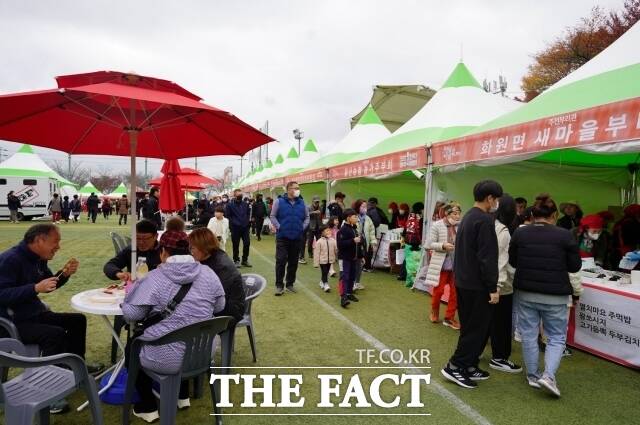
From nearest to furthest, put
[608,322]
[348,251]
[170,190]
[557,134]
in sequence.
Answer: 1. [608,322]
2. [557,134]
3. [348,251]
4. [170,190]

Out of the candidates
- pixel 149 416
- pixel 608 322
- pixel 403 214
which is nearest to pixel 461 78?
pixel 403 214

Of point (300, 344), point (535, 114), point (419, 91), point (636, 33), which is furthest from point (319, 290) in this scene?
point (419, 91)

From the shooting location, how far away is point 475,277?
3.58m

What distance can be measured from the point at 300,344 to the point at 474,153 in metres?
3.83

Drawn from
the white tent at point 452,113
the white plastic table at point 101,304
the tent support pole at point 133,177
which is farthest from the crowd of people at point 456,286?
the white tent at point 452,113

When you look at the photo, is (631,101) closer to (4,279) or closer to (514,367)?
(514,367)

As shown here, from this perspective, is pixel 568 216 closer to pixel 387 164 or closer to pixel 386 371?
pixel 387 164

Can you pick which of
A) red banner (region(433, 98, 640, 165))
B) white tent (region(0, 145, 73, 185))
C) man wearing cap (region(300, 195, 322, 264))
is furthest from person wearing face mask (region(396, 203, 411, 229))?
white tent (region(0, 145, 73, 185))

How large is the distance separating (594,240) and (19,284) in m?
6.50

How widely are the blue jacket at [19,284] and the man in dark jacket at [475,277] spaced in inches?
138

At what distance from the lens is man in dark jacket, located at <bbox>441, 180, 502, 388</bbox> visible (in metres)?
3.48

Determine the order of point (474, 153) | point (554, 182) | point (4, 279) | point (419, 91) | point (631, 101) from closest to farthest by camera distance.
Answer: point (4, 279)
point (631, 101)
point (474, 153)
point (554, 182)
point (419, 91)

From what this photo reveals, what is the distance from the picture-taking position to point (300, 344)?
4.64 meters

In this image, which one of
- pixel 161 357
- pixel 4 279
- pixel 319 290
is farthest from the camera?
pixel 319 290
